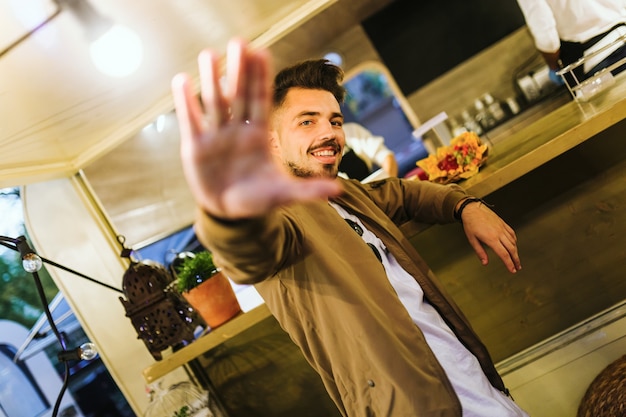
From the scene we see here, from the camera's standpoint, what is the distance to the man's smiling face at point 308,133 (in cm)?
128

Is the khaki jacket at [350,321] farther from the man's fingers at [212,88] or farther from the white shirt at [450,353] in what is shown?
the man's fingers at [212,88]

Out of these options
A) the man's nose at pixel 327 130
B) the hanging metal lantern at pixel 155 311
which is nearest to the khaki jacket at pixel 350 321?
the man's nose at pixel 327 130

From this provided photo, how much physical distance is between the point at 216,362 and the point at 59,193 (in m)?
1.13

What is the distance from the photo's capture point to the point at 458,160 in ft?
6.16

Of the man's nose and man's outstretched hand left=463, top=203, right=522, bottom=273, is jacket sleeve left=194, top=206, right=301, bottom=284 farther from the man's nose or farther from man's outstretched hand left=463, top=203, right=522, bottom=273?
man's outstretched hand left=463, top=203, right=522, bottom=273

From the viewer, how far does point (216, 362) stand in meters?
2.17

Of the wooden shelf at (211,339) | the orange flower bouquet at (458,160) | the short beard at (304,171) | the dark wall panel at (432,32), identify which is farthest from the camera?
the dark wall panel at (432,32)

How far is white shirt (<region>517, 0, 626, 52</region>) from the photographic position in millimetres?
2379

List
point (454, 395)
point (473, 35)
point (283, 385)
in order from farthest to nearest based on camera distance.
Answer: point (473, 35) < point (283, 385) < point (454, 395)

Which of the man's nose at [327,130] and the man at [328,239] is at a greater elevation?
the man's nose at [327,130]

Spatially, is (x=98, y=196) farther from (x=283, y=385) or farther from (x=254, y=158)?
(x=254, y=158)

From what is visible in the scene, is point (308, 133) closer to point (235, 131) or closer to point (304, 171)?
point (304, 171)

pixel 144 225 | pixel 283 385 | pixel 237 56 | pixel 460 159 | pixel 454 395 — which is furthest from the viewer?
pixel 144 225

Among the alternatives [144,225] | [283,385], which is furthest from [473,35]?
[283,385]
